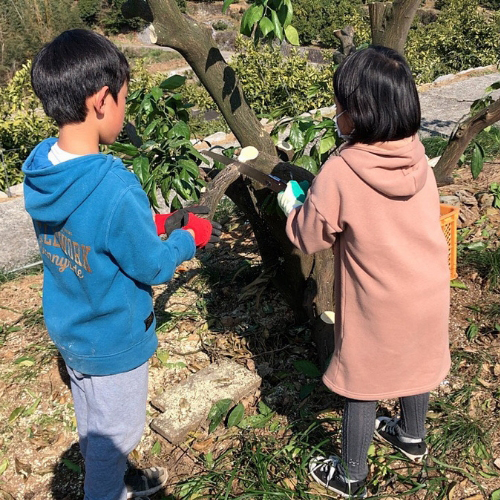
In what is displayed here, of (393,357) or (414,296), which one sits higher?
(414,296)

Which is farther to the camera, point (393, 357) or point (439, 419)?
point (439, 419)

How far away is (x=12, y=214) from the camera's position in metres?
6.31

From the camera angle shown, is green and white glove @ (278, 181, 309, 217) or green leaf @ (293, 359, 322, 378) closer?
→ green and white glove @ (278, 181, 309, 217)

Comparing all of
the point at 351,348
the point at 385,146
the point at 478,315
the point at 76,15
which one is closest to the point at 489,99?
the point at 478,315

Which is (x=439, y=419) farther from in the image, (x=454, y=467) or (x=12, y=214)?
(x=12, y=214)

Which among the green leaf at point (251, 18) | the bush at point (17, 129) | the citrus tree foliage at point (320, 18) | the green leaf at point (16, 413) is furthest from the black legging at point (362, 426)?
the citrus tree foliage at point (320, 18)

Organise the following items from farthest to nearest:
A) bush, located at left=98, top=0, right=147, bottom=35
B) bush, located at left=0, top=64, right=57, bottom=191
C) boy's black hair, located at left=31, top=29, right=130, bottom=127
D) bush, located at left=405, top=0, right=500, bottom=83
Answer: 1. bush, located at left=98, top=0, right=147, bottom=35
2. bush, located at left=405, top=0, right=500, bottom=83
3. bush, located at left=0, top=64, right=57, bottom=191
4. boy's black hair, located at left=31, top=29, right=130, bottom=127

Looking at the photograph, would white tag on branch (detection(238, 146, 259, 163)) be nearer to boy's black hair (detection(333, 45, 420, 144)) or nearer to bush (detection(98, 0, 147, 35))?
boy's black hair (detection(333, 45, 420, 144))

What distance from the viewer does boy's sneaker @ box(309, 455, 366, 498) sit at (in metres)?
2.23

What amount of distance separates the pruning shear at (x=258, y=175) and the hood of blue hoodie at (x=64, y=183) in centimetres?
79

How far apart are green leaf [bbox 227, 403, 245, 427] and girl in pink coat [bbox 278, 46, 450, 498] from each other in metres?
0.71

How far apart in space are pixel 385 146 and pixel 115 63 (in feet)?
2.76

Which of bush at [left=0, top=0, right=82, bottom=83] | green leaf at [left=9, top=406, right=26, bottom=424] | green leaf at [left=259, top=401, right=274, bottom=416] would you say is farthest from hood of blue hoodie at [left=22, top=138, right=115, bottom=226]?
bush at [left=0, top=0, right=82, bottom=83]

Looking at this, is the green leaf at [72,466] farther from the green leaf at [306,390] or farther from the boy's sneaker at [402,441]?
the boy's sneaker at [402,441]
